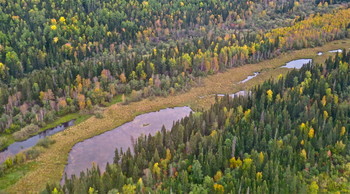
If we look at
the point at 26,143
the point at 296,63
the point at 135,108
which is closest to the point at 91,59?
the point at 135,108

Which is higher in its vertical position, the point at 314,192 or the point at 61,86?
the point at 61,86

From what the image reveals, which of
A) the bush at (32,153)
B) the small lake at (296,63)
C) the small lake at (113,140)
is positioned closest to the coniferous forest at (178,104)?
the bush at (32,153)

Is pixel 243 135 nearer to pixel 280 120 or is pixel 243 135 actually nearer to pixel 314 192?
pixel 280 120

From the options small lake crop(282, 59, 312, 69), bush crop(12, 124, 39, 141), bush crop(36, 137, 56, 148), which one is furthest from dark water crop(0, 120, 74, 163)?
small lake crop(282, 59, 312, 69)

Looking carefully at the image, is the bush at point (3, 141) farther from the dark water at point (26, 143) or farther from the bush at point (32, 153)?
the bush at point (32, 153)

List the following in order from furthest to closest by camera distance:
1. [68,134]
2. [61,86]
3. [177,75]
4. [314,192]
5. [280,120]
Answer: [177,75] → [61,86] → [68,134] → [280,120] → [314,192]

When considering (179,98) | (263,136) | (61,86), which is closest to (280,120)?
(263,136)

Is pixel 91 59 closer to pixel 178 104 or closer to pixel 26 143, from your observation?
pixel 178 104
